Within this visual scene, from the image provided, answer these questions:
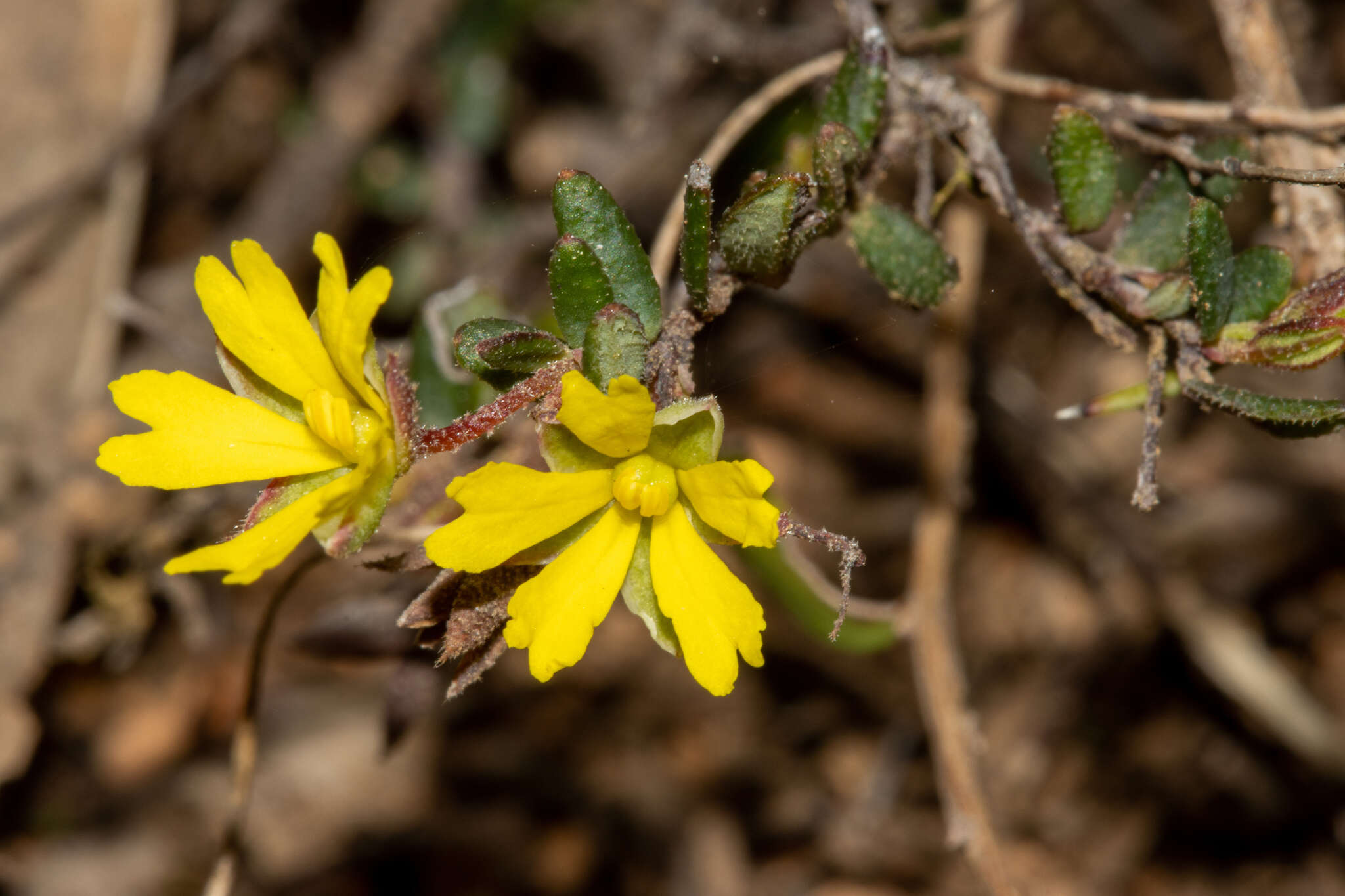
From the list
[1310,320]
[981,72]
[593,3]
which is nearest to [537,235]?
[593,3]

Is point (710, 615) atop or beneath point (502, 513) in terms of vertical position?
beneath

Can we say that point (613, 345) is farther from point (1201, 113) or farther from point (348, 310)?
point (1201, 113)

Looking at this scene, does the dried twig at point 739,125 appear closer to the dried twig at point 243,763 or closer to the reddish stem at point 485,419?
the reddish stem at point 485,419

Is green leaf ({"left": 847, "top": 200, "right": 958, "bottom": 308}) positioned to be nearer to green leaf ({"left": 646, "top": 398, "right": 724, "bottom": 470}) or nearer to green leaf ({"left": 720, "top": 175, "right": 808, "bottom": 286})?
green leaf ({"left": 720, "top": 175, "right": 808, "bottom": 286})

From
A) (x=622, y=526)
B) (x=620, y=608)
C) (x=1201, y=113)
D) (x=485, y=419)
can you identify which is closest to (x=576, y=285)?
(x=485, y=419)

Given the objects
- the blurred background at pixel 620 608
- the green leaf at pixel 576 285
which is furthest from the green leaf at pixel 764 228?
the blurred background at pixel 620 608

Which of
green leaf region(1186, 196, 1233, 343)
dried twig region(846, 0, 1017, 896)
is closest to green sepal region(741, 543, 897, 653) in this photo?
dried twig region(846, 0, 1017, 896)
